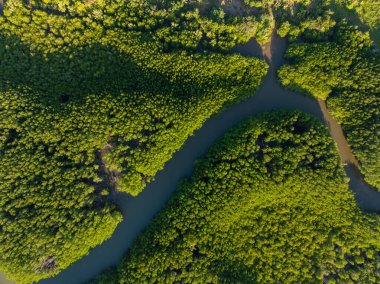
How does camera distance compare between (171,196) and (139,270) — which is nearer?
(139,270)

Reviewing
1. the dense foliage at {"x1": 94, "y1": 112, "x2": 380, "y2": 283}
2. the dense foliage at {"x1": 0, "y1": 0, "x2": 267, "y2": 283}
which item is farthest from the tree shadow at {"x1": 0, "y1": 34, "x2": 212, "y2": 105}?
the dense foliage at {"x1": 94, "y1": 112, "x2": 380, "y2": 283}

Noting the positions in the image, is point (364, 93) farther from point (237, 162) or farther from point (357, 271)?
point (357, 271)

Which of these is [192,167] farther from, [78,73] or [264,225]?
[78,73]

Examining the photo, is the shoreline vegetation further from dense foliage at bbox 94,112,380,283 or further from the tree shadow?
dense foliage at bbox 94,112,380,283

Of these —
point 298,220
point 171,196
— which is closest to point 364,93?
point 298,220

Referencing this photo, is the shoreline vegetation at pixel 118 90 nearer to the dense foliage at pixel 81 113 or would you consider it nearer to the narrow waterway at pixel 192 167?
the dense foliage at pixel 81 113

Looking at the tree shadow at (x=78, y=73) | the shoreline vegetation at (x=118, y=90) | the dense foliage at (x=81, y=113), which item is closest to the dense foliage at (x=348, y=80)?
the shoreline vegetation at (x=118, y=90)
